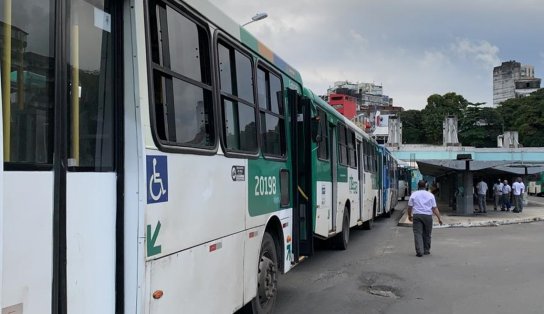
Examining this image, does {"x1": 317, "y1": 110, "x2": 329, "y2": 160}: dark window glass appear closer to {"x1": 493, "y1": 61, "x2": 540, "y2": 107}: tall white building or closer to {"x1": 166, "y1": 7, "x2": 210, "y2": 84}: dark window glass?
{"x1": 166, "y1": 7, "x2": 210, "y2": 84}: dark window glass

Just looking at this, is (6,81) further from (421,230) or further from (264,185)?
(421,230)

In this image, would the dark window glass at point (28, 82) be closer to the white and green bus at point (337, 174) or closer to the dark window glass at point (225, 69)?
the dark window glass at point (225, 69)

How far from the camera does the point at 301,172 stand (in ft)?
25.3

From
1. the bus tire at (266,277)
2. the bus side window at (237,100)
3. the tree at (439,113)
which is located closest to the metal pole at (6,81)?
the bus side window at (237,100)

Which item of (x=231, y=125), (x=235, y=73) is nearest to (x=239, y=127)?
(x=231, y=125)

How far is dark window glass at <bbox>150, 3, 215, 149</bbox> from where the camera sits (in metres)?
3.85

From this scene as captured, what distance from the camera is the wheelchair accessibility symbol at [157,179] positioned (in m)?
3.56

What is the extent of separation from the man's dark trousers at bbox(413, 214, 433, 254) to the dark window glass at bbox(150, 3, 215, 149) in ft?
28.4

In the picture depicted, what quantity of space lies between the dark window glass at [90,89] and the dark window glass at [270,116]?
9.50ft

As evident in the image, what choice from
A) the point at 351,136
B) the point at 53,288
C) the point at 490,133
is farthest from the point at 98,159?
the point at 490,133

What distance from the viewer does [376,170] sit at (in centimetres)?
1886

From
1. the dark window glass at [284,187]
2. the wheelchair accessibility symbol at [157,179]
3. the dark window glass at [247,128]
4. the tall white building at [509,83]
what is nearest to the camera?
the wheelchair accessibility symbol at [157,179]

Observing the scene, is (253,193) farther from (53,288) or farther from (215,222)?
(53,288)

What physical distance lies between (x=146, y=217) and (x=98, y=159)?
0.49 meters
